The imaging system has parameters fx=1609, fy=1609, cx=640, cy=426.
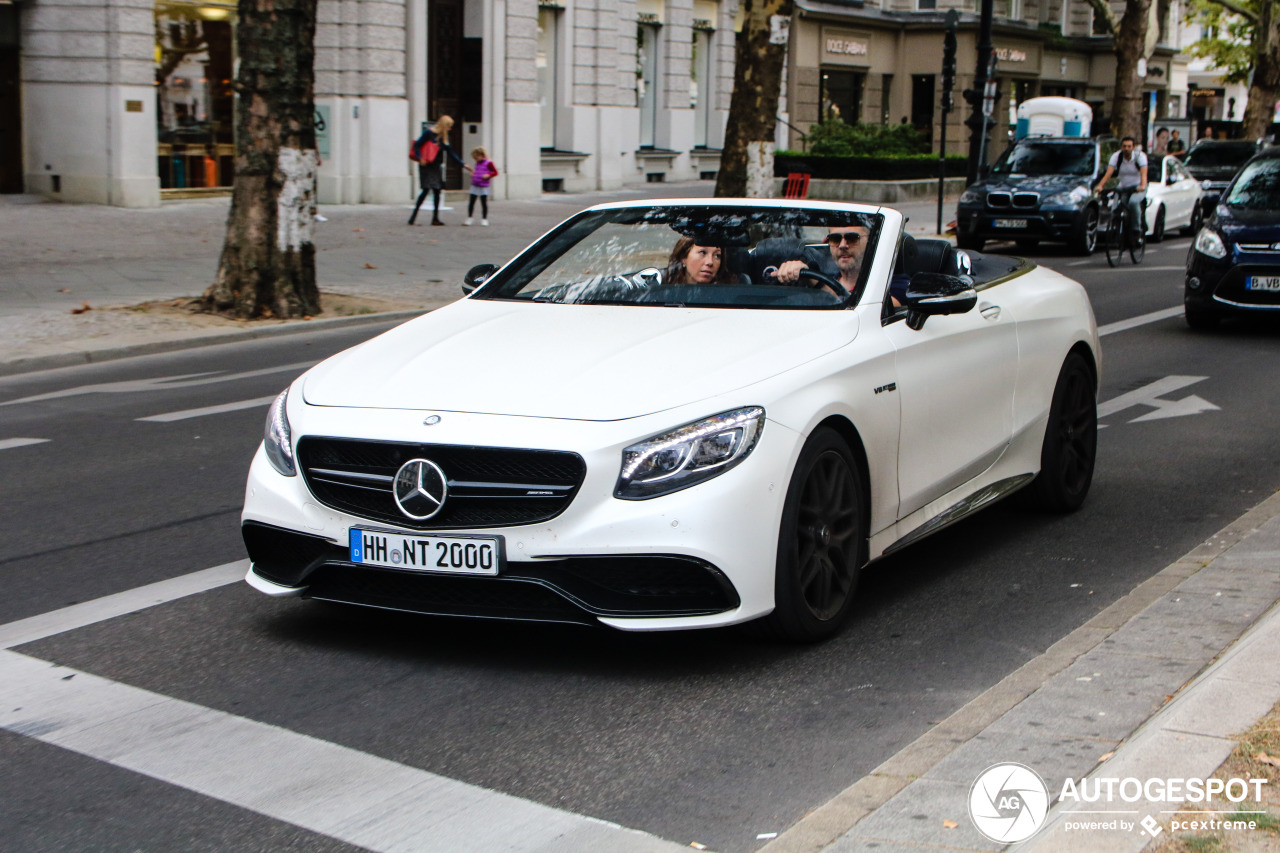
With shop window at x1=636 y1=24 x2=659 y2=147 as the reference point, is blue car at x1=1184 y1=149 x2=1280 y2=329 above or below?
below

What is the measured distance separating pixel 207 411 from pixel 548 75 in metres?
26.2

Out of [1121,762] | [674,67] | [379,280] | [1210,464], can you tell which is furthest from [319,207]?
[1121,762]

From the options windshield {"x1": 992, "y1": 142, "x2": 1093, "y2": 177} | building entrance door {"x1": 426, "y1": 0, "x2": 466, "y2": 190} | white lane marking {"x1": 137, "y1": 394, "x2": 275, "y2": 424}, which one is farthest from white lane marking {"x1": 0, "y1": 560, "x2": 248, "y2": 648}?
building entrance door {"x1": 426, "y1": 0, "x2": 466, "y2": 190}

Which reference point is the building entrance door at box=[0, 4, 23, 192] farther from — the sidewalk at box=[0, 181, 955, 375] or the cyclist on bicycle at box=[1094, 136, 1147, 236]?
the cyclist on bicycle at box=[1094, 136, 1147, 236]

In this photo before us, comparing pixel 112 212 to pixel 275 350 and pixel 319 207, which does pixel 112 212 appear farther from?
pixel 275 350

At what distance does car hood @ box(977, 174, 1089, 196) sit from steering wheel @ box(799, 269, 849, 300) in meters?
19.3

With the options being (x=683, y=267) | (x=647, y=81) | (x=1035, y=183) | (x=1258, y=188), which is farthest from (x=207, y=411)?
(x=647, y=81)

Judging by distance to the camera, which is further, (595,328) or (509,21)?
(509,21)

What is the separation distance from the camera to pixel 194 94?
89.0ft

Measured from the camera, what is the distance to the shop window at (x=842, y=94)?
4894 cm

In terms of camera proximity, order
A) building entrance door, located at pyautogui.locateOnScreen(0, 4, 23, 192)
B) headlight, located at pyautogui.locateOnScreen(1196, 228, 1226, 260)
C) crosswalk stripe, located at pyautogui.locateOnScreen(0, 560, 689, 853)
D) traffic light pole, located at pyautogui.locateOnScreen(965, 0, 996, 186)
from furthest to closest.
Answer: traffic light pole, located at pyautogui.locateOnScreen(965, 0, 996, 186)
building entrance door, located at pyautogui.locateOnScreen(0, 4, 23, 192)
headlight, located at pyautogui.locateOnScreen(1196, 228, 1226, 260)
crosswalk stripe, located at pyautogui.locateOnScreen(0, 560, 689, 853)

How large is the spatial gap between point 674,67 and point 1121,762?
120ft

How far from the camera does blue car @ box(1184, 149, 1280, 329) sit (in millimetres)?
14039

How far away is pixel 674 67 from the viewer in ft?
128
